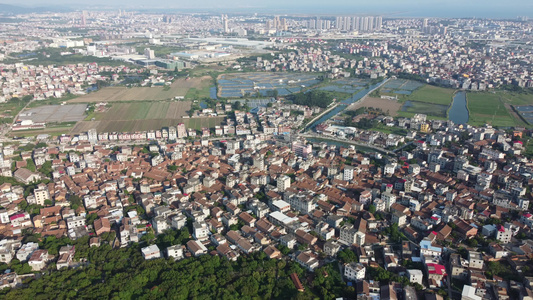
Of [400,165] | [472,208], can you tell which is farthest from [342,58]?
[472,208]

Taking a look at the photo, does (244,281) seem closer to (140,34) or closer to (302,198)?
(302,198)

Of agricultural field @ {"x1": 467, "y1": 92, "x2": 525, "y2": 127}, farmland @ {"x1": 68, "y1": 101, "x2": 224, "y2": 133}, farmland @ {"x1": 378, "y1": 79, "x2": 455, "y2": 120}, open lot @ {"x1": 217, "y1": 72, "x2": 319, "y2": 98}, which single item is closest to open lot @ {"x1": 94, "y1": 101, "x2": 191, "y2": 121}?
farmland @ {"x1": 68, "y1": 101, "x2": 224, "y2": 133}

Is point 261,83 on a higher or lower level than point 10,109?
higher

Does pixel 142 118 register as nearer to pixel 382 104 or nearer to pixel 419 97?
pixel 382 104

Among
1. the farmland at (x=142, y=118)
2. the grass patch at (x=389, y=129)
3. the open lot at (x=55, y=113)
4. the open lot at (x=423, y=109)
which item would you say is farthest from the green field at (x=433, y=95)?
the open lot at (x=55, y=113)

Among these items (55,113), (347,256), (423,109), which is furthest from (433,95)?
(55,113)

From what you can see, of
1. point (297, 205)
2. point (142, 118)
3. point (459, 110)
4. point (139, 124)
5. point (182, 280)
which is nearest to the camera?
point (182, 280)
